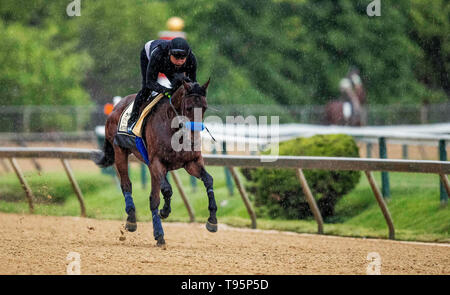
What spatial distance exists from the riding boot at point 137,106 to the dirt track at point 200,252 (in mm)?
1296

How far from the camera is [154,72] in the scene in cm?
891

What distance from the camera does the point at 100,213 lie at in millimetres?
13352

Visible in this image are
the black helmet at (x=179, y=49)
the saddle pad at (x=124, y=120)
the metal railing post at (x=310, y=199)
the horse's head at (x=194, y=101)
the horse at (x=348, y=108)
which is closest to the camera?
the horse's head at (x=194, y=101)

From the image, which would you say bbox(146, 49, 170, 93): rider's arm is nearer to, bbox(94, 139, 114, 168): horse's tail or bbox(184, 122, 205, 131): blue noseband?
bbox(184, 122, 205, 131): blue noseband

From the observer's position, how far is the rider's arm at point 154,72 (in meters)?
8.85

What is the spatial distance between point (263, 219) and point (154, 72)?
4.11m

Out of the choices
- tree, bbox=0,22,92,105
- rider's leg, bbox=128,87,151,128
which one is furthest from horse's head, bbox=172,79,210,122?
tree, bbox=0,22,92,105

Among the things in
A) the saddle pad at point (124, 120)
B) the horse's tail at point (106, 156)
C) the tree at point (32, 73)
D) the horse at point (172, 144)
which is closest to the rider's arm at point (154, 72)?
the horse at point (172, 144)

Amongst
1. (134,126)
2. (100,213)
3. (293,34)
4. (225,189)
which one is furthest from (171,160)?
(293,34)

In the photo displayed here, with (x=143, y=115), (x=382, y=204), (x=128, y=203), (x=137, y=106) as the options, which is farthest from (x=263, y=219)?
(x=143, y=115)

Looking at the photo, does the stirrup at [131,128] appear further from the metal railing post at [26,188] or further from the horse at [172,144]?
the metal railing post at [26,188]

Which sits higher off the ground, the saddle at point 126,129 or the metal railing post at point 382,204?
the saddle at point 126,129

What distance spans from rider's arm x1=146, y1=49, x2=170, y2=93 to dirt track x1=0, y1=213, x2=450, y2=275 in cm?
160

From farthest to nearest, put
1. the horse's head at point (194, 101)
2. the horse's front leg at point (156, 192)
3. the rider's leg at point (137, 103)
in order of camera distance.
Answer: the rider's leg at point (137, 103) < the horse's front leg at point (156, 192) < the horse's head at point (194, 101)
